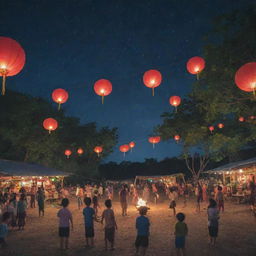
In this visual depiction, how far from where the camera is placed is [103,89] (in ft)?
35.2

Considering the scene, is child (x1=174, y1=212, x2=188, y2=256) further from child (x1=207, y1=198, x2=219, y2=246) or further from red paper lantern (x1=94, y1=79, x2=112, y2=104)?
red paper lantern (x1=94, y1=79, x2=112, y2=104)

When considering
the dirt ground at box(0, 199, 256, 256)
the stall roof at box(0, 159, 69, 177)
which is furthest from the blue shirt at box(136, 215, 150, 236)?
the stall roof at box(0, 159, 69, 177)

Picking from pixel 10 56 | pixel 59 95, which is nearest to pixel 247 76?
pixel 10 56

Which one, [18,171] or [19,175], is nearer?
[19,175]

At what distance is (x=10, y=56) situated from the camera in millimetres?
6902

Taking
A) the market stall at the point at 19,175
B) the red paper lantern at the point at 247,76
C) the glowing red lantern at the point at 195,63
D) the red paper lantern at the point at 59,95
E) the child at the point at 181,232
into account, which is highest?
the glowing red lantern at the point at 195,63

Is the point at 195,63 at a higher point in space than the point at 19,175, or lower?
higher

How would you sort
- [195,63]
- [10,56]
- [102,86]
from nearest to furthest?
[10,56] < [102,86] < [195,63]

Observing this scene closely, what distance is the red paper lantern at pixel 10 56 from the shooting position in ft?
22.3

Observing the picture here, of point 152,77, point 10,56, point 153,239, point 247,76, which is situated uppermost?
point 152,77

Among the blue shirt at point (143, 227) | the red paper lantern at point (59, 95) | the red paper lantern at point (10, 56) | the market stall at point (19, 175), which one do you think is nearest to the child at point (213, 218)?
the blue shirt at point (143, 227)

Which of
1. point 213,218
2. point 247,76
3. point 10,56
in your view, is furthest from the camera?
point 247,76

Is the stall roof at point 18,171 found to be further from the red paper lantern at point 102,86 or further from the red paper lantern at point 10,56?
the red paper lantern at point 10,56

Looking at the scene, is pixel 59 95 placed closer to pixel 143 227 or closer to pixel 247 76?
pixel 143 227
